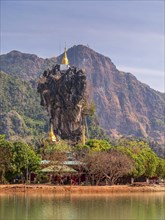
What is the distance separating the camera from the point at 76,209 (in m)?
50.9

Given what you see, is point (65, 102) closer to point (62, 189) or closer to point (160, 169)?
point (160, 169)

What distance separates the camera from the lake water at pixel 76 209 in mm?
45287

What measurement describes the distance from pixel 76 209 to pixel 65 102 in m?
68.1

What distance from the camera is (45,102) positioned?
12044cm

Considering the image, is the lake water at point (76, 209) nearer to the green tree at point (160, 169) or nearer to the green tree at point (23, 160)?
the green tree at point (23, 160)

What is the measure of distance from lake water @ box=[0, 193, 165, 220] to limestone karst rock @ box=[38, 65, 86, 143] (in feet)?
180

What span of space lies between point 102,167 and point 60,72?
1973 inches

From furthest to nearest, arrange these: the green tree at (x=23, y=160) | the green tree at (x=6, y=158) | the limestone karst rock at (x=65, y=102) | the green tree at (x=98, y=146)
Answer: the limestone karst rock at (x=65, y=102) < the green tree at (x=98, y=146) < the green tree at (x=23, y=160) < the green tree at (x=6, y=158)

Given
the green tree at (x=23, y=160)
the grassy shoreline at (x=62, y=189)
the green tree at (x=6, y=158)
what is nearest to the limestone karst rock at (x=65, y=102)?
the green tree at (x=23, y=160)

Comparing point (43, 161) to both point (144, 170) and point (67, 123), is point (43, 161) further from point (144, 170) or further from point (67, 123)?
point (67, 123)

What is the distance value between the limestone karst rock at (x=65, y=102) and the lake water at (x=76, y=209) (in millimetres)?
54715

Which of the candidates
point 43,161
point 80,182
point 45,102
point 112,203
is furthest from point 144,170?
point 45,102

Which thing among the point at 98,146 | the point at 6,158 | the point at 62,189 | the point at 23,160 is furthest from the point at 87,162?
the point at 98,146

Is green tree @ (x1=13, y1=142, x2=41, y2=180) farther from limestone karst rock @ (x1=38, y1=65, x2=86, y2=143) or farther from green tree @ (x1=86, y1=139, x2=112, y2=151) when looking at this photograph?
limestone karst rock @ (x1=38, y1=65, x2=86, y2=143)
